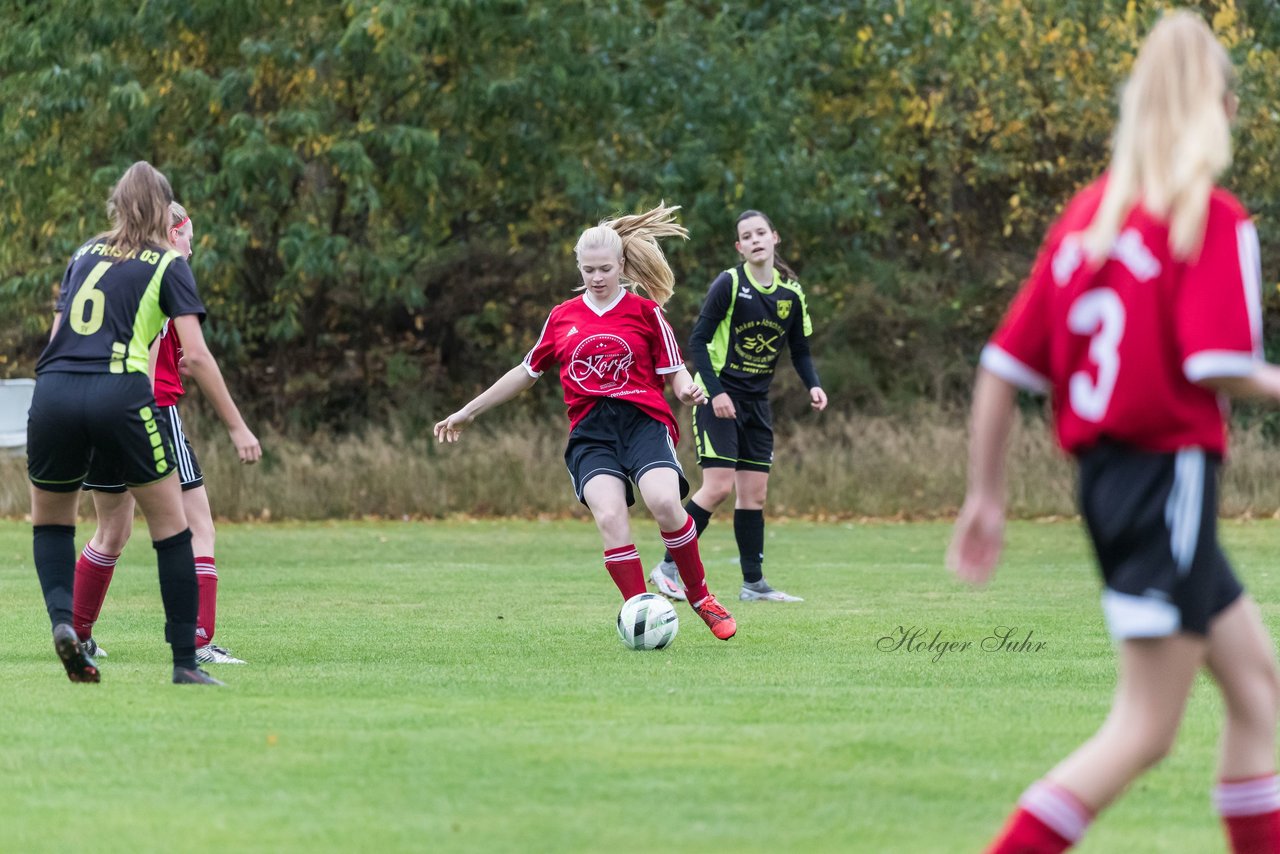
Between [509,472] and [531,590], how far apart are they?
28.8 ft

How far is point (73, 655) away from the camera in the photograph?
6.72 metres

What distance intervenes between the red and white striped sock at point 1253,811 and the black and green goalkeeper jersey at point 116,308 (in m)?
4.11

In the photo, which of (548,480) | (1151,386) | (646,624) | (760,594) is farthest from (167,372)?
(548,480)

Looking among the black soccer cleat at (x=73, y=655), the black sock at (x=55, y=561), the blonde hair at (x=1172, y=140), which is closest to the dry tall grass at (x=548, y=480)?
the black sock at (x=55, y=561)

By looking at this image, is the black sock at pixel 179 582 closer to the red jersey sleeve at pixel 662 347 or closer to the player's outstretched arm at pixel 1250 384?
the red jersey sleeve at pixel 662 347

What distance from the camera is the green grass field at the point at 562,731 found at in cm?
450

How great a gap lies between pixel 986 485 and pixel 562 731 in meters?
2.49

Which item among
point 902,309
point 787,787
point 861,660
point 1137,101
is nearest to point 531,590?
point 861,660

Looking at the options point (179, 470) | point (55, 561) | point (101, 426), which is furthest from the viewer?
point (179, 470)

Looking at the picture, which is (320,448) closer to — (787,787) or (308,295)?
(308,295)

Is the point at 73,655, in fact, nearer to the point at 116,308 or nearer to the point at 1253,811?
the point at 116,308

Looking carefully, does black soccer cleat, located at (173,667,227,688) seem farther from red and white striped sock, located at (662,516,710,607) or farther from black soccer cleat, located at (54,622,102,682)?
red and white striped sock, located at (662,516,710,607)

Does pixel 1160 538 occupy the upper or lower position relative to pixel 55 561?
A: upper

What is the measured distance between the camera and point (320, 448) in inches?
858
